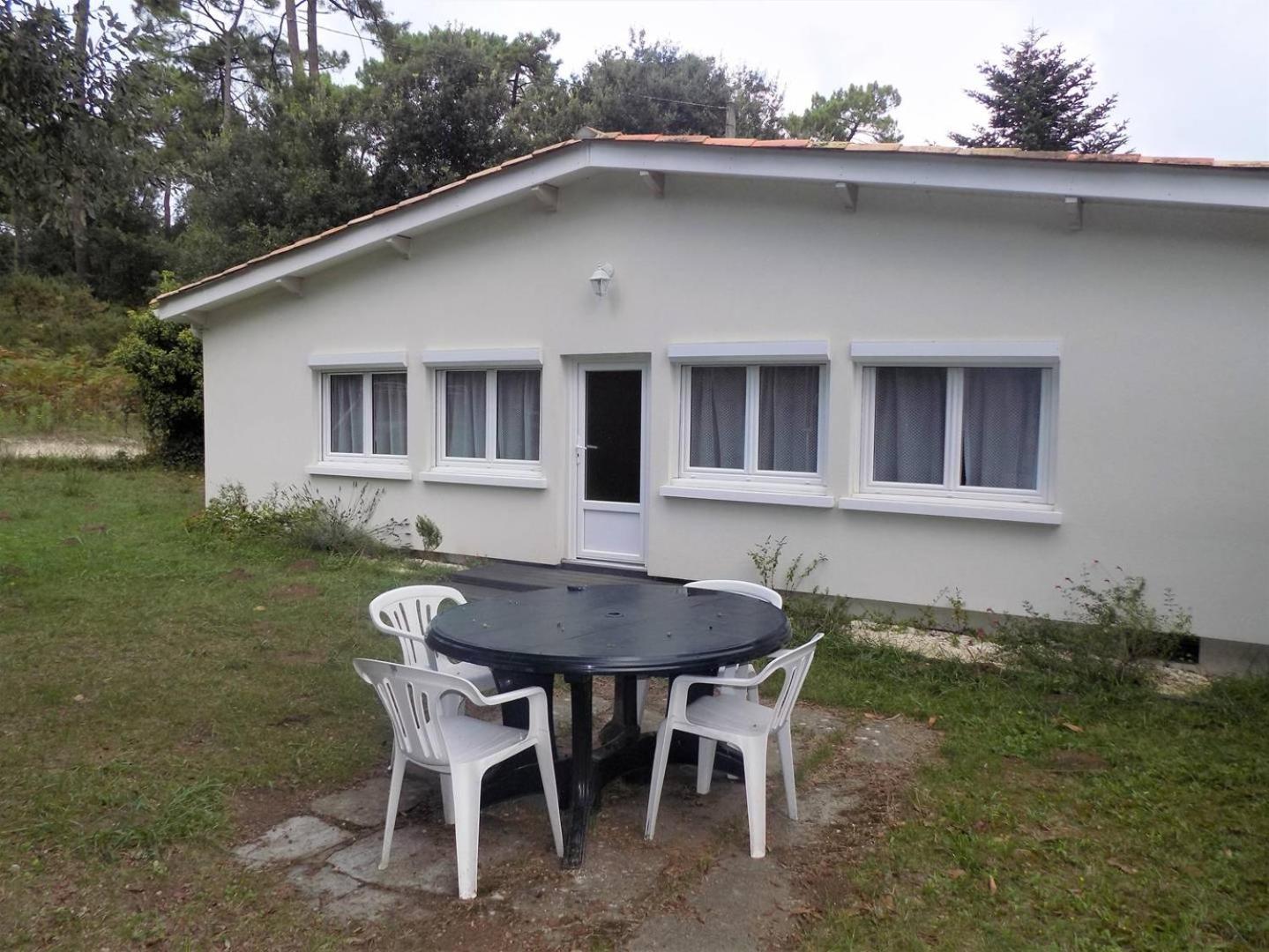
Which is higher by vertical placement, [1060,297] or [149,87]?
[149,87]

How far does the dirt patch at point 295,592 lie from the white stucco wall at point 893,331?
5.29 feet

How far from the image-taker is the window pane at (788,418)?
820cm

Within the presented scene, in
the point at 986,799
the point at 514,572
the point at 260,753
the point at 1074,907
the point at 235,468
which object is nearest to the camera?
the point at 1074,907

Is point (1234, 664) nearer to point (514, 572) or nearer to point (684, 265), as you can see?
point (684, 265)

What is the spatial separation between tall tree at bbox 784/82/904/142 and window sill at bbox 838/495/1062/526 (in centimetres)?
2664

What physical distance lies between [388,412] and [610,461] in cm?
302

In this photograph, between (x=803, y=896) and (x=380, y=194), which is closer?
(x=803, y=896)

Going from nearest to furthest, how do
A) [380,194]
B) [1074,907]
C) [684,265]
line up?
[1074,907] < [684,265] < [380,194]

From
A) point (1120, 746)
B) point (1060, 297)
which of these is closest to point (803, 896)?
point (1120, 746)

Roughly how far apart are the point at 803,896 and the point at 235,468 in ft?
33.0

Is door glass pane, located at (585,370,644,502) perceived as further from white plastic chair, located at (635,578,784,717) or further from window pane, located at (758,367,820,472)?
white plastic chair, located at (635,578,784,717)

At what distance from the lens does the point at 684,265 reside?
28.1ft

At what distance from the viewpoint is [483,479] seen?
9805 millimetres

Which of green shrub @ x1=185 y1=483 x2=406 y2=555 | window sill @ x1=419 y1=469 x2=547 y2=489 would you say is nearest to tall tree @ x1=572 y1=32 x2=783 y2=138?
green shrub @ x1=185 y1=483 x2=406 y2=555
